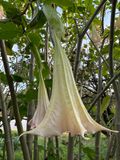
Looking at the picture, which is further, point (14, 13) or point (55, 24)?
point (14, 13)

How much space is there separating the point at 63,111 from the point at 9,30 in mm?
298

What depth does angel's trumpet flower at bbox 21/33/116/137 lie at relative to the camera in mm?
448

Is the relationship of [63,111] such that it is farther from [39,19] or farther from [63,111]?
[39,19]

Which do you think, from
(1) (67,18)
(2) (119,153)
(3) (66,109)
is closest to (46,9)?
(3) (66,109)

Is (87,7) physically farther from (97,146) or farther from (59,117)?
(59,117)

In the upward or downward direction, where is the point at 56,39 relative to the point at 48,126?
upward

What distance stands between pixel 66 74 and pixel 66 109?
0.06 m

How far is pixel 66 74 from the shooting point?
493 millimetres

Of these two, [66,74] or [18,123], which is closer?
[66,74]

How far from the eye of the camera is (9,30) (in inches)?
27.7

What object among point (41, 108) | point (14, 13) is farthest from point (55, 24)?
point (14, 13)

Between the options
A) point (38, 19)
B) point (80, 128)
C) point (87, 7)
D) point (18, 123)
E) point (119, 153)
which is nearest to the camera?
point (80, 128)

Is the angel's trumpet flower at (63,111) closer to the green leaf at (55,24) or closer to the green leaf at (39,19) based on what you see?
the green leaf at (55,24)

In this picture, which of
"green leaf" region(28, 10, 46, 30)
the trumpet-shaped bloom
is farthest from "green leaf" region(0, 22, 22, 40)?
the trumpet-shaped bloom
